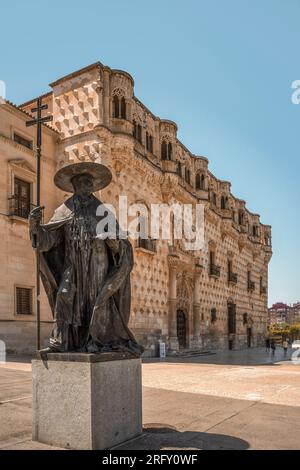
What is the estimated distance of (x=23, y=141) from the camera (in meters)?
19.4

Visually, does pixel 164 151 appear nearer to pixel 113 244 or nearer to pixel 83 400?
pixel 113 244

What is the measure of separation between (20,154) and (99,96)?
440cm

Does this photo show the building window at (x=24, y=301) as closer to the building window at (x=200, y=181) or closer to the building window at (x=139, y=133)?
the building window at (x=139, y=133)

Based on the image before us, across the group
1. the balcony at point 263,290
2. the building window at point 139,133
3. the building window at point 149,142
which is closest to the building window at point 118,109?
the building window at point 139,133

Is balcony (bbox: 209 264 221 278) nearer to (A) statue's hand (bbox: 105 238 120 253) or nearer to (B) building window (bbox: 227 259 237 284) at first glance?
(B) building window (bbox: 227 259 237 284)

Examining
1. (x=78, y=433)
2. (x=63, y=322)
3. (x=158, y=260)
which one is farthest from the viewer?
(x=158, y=260)

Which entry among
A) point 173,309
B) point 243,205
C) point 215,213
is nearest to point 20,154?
point 173,309

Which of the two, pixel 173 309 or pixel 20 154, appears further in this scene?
pixel 173 309

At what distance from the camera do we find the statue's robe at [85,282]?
16.0ft

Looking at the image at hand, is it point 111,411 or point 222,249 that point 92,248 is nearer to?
point 111,411

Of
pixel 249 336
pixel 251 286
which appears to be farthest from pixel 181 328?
pixel 251 286

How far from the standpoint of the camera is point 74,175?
17.8ft

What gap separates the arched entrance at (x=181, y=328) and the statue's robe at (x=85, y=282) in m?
21.4

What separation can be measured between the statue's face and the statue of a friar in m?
0.01
